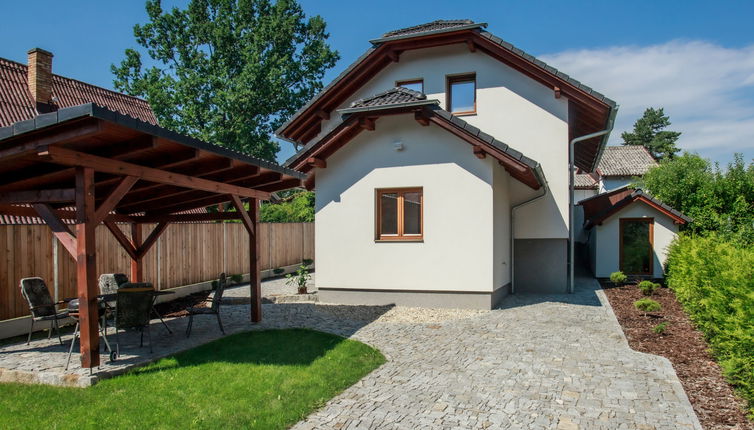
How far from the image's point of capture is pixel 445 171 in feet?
37.5

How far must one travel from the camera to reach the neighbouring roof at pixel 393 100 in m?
11.1

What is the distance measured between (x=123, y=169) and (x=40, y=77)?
48.6 ft

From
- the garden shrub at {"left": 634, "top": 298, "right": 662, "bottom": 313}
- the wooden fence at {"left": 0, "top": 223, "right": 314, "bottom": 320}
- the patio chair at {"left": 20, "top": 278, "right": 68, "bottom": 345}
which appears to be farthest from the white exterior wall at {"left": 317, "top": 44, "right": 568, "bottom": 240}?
the patio chair at {"left": 20, "top": 278, "right": 68, "bottom": 345}

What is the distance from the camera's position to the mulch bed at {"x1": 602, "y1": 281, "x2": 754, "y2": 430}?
511 centimetres

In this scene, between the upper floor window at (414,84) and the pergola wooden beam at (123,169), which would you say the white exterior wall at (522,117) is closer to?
the upper floor window at (414,84)

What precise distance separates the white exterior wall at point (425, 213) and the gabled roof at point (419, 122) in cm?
32

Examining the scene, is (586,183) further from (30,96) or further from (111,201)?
(111,201)

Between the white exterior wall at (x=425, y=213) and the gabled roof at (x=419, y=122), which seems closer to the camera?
the gabled roof at (x=419, y=122)

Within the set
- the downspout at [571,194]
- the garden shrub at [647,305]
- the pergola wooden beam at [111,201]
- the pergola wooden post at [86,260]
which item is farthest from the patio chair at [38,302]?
the downspout at [571,194]

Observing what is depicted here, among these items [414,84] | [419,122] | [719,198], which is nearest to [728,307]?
[419,122]

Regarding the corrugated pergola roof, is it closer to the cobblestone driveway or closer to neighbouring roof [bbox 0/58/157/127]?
the cobblestone driveway

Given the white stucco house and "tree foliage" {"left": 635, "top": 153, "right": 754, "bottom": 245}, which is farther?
"tree foliage" {"left": 635, "top": 153, "right": 754, "bottom": 245}

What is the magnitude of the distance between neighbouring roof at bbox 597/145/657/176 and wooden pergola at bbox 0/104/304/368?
37338mm

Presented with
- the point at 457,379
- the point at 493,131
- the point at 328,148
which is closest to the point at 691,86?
the point at 493,131
